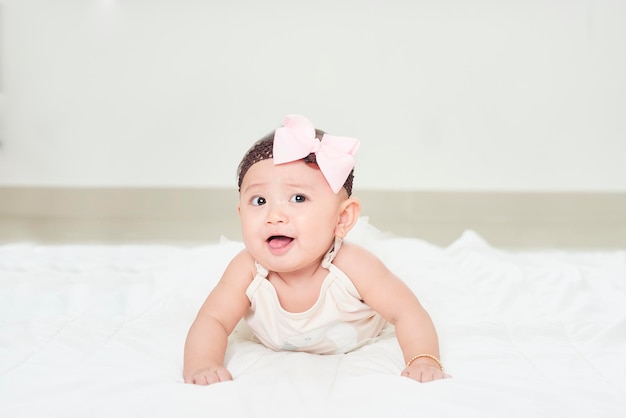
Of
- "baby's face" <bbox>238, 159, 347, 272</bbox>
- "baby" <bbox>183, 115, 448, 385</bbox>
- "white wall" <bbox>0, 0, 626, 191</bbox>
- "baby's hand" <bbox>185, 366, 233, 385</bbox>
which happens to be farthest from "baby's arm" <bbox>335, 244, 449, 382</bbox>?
"white wall" <bbox>0, 0, 626, 191</bbox>

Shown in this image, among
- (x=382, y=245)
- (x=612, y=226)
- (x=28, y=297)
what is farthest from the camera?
(x=612, y=226)

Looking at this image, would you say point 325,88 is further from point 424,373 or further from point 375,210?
point 424,373

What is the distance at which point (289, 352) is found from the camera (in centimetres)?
113

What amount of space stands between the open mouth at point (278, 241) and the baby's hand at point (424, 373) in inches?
9.8

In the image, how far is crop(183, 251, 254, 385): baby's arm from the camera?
983mm

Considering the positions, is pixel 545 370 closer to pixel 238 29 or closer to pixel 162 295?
pixel 162 295

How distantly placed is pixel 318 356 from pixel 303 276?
0.42 ft

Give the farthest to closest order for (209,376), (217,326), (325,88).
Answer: (325,88)
(217,326)
(209,376)

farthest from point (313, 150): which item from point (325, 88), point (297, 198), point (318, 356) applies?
point (325, 88)

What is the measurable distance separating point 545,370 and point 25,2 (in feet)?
11.4

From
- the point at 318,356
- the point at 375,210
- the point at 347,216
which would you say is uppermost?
the point at 347,216

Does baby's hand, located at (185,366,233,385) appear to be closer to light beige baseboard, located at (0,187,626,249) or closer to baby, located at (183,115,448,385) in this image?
baby, located at (183,115,448,385)

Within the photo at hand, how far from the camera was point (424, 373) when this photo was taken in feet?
3.18

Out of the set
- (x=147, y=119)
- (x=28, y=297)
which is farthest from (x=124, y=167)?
(x=28, y=297)
